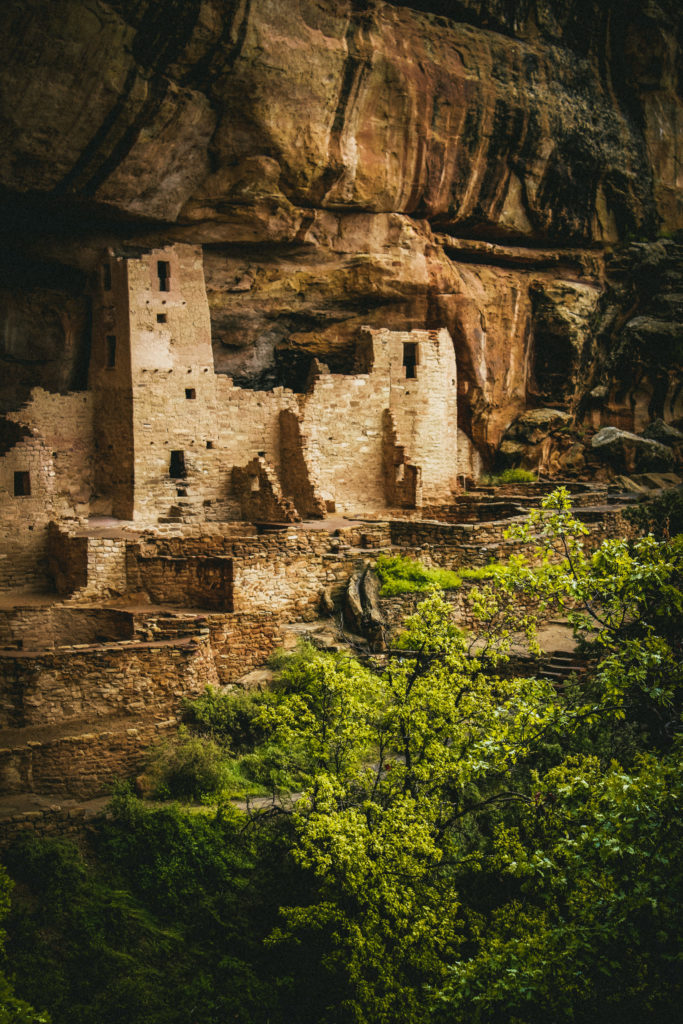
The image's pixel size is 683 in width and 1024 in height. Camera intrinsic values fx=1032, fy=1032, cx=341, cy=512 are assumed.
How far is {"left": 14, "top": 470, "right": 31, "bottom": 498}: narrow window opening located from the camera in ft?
79.3

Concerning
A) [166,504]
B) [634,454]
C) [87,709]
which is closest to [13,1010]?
[87,709]

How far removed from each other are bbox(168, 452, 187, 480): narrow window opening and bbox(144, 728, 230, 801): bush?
1068 cm

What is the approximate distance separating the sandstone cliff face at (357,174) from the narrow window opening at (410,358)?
127 cm

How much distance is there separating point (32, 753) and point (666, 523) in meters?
12.6

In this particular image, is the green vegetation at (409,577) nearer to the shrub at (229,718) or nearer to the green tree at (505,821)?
the green tree at (505,821)

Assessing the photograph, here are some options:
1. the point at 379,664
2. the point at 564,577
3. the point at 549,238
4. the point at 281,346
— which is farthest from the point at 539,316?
the point at 564,577

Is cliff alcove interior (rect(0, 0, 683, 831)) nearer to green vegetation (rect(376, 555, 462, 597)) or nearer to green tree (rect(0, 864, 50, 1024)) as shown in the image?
green vegetation (rect(376, 555, 462, 597))

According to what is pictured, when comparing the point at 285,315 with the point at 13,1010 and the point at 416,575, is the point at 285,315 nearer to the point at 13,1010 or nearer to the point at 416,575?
the point at 416,575

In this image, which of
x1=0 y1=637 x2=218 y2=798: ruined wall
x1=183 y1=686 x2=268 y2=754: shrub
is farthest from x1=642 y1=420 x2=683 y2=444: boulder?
x1=0 y1=637 x2=218 y2=798: ruined wall

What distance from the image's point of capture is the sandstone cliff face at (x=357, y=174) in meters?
24.2

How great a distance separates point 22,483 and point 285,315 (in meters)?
9.65

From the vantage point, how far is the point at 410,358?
99.9 ft

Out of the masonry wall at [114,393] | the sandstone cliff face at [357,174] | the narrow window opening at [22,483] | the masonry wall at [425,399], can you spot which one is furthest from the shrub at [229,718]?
the sandstone cliff face at [357,174]

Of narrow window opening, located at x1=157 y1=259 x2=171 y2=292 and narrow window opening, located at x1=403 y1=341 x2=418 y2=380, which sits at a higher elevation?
narrow window opening, located at x1=157 y1=259 x2=171 y2=292
